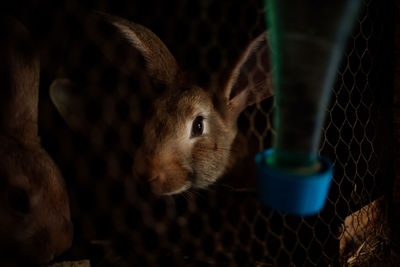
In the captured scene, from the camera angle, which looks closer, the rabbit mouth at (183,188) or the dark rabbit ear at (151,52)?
the rabbit mouth at (183,188)

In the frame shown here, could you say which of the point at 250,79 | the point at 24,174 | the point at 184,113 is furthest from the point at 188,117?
the point at 24,174

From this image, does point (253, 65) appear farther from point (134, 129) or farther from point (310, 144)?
point (310, 144)

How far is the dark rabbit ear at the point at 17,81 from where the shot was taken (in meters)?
1.79

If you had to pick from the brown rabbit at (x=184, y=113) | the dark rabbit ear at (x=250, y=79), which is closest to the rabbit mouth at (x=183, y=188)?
the brown rabbit at (x=184, y=113)

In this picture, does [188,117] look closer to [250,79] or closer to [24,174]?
[250,79]

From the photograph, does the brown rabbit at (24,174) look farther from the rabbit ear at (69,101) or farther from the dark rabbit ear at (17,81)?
the rabbit ear at (69,101)

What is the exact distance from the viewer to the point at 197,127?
1816 mm

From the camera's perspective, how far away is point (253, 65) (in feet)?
6.27

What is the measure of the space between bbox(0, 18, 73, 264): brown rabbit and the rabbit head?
464 millimetres

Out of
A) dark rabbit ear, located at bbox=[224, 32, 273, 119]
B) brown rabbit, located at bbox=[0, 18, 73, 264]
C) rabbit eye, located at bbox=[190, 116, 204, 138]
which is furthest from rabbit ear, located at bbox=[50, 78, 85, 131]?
dark rabbit ear, located at bbox=[224, 32, 273, 119]

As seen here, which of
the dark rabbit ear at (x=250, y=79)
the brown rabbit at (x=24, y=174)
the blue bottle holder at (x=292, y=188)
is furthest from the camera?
the dark rabbit ear at (x=250, y=79)

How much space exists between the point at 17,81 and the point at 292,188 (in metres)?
1.59

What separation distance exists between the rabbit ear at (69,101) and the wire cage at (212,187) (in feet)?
0.10

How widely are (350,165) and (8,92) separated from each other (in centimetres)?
201
